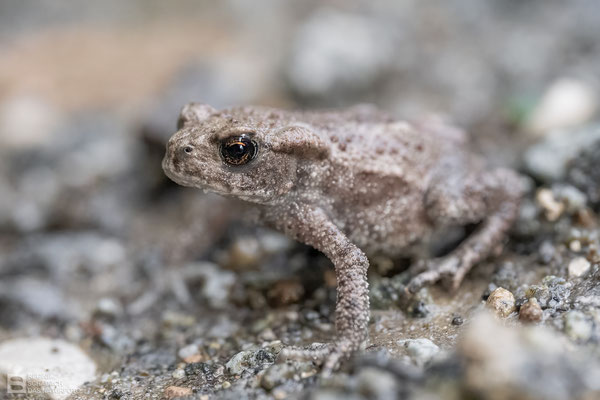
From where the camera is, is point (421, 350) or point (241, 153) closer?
point (421, 350)

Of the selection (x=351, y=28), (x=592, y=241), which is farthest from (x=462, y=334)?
(x=351, y=28)

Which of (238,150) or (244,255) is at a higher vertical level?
(244,255)

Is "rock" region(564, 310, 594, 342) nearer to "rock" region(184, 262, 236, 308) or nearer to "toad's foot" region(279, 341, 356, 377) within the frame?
"toad's foot" region(279, 341, 356, 377)

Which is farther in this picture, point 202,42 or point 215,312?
point 202,42

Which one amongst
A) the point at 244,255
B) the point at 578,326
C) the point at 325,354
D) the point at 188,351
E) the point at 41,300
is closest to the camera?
the point at 578,326

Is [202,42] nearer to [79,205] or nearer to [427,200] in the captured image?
[79,205]

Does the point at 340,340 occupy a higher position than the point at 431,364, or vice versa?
the point at 340,340

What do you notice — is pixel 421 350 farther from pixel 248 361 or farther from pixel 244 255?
pixel 244 255

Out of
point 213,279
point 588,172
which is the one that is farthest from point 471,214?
point 213,279
